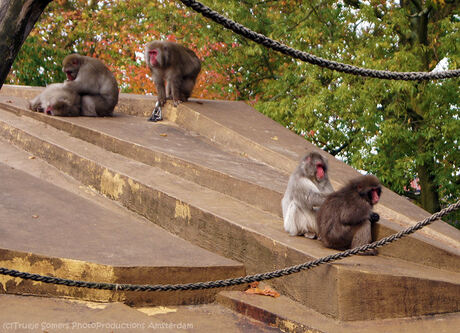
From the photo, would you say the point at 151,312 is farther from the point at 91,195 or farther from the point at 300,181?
the point at 91,195

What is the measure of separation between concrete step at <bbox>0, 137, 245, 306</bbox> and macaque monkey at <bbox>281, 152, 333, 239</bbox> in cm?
64

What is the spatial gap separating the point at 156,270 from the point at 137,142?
125 inches

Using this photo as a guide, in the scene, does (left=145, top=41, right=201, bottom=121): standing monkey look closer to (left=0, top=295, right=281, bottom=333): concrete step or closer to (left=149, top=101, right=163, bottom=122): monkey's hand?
(left=149, top=101, right=163, bottom=122): monkey's hand

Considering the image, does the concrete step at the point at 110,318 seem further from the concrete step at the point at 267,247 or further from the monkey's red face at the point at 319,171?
the monkey's red face at the point at 319,171

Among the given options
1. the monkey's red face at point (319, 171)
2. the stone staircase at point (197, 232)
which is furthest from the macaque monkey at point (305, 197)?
the stone staircase at point (197, 232)

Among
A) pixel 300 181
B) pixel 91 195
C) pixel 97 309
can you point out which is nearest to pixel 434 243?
pixel 300 181

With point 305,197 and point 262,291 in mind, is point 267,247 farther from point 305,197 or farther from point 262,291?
point 305,197

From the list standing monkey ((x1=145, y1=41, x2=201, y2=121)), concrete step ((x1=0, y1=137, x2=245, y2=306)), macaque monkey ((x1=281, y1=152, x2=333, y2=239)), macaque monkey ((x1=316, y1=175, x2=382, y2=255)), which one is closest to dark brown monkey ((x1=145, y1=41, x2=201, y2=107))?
standing monkey ((x1=145, y1=41, x2=201, y2=121))

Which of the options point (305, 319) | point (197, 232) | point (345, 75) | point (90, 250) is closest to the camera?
point (305, 319)

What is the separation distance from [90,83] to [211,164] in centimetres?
313

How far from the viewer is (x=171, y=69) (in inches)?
359

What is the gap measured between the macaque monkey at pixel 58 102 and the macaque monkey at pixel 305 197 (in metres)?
4.56

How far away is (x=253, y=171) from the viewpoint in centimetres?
683

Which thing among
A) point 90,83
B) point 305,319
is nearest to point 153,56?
point 90,83
